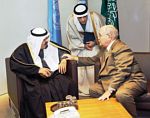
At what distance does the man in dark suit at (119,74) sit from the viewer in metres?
3.16

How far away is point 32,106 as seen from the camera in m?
3.37

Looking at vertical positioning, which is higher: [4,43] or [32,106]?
[4,43]

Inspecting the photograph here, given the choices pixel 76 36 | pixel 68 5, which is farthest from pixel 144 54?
pixel 68 5

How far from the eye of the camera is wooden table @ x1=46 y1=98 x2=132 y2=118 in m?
2.59

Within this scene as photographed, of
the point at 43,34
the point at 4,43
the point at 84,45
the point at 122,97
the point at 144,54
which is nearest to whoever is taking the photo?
the point at 122,97

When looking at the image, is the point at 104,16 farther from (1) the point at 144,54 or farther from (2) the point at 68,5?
(1) the point at 144,54

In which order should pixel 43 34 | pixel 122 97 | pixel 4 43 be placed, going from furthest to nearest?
1. pixel 4 43
2. pixel 43 34
3. pixel 122 97

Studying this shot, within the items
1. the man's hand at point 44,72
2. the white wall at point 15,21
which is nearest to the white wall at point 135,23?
the white wall at point 15,21

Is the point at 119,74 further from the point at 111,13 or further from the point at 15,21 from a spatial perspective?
the point at 15,21

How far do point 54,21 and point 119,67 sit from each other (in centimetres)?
208

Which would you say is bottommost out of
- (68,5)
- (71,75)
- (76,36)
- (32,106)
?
(32,106)

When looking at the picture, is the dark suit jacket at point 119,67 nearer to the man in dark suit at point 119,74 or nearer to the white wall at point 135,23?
the man in dark suit at point 119,74

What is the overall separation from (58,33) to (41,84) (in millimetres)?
1642

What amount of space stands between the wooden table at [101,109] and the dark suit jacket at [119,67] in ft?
1.07
